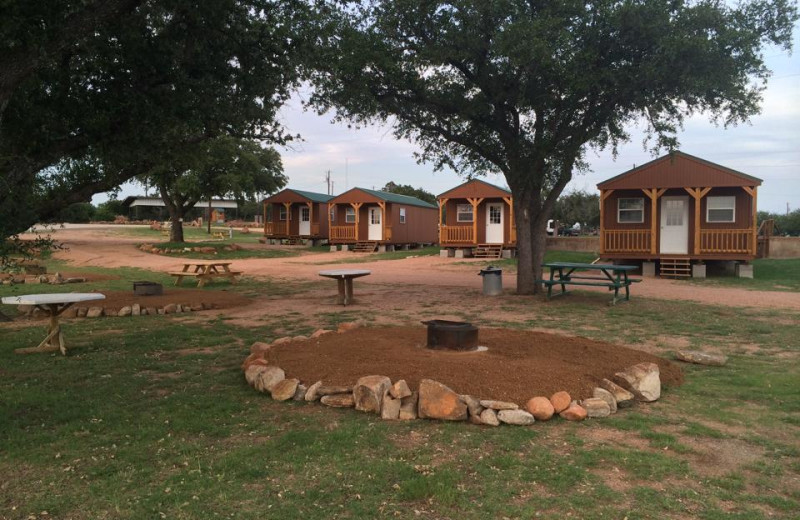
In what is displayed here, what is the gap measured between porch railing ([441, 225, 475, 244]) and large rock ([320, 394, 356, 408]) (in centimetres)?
2237

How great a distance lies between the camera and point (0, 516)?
304 cm

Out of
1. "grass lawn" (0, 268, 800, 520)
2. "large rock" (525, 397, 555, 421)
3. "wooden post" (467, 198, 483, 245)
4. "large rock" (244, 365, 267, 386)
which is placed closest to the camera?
"grass lawn" (0, 268, 800, 520)

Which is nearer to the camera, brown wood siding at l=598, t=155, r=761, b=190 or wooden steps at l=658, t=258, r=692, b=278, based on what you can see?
brown wood siding at l=598, t=155, r=761, b=190

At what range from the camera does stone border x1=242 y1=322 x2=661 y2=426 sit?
451cm

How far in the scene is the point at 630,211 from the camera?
69.6 ft

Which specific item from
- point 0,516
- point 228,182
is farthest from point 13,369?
point 228,182

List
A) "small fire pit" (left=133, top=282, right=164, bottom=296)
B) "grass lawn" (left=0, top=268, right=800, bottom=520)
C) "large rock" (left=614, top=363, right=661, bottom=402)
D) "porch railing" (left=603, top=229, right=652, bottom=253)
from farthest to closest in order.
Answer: "porch railing" (left=603, top=229, right=652, bottom=253), "small fire pit" (left=133, top=282, right=164, bottom=296), "large rock" (left=614, top=363, right=661, bottom=402), "grass lawn" (left=0, top=268, right=800, bottom=520)

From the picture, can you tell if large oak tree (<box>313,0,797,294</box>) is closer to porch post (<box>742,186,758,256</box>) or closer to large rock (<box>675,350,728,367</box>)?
large rock (<box>675,350,728,367</box>)

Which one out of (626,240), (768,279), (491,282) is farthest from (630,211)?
(491,282)

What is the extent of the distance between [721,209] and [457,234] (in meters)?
11.5

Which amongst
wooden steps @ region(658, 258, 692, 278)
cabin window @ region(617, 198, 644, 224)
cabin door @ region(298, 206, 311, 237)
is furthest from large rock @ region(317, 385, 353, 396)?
cabin door @ region(298, 206, 311, 237)

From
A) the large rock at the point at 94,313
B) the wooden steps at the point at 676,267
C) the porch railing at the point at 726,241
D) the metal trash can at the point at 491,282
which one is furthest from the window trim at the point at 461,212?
the large rock at the point at 94,313

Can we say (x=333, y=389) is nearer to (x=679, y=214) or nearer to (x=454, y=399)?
(x=454, y=399)

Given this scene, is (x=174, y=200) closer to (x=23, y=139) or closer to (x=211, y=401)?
(x=23, y=139)
